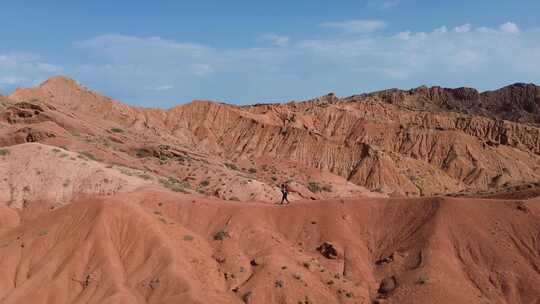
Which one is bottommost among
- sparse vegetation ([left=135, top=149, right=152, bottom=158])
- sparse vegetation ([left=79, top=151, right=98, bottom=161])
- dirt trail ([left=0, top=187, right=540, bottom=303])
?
dirt trail ([left=0, top=187, right=540, bottom=303])

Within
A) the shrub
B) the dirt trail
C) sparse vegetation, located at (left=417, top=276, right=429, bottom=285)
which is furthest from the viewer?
the shrub

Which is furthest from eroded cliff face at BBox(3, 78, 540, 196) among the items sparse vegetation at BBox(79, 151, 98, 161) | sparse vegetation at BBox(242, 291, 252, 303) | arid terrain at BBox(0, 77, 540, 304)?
sparse vegetation at BBox(242, 291, 252, 303)

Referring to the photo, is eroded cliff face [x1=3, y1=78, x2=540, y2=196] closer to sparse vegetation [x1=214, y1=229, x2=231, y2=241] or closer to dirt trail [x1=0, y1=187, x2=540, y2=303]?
dirt trail [x1=0, y1=187, x2=540, y2=303]

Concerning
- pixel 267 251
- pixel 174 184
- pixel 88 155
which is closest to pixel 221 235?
pixel 267 251

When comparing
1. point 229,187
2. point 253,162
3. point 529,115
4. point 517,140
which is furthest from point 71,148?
point 529,115

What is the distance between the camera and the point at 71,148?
140ft

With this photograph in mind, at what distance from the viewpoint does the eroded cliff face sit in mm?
74125

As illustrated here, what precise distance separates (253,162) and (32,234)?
129 ft

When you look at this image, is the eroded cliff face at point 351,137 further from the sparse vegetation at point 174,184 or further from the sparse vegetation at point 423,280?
the sparse vegetation at point 423,280

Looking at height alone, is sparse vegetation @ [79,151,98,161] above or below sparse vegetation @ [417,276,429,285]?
above

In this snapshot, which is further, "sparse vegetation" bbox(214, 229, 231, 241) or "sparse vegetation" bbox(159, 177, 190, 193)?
"sparse vegetation" bbox(159, 177, 190, 193)

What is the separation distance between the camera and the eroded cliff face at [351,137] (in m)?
74.1

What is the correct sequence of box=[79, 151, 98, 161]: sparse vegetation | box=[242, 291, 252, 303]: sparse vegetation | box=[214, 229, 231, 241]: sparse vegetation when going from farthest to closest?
box=[79, 151, 98, 161]: sparse vegetation, box=[214, 229, 231, 241]: sparse vegetation, box=[242, 291, 252, 303]: sparse vegetation

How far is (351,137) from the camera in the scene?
92312 mm
